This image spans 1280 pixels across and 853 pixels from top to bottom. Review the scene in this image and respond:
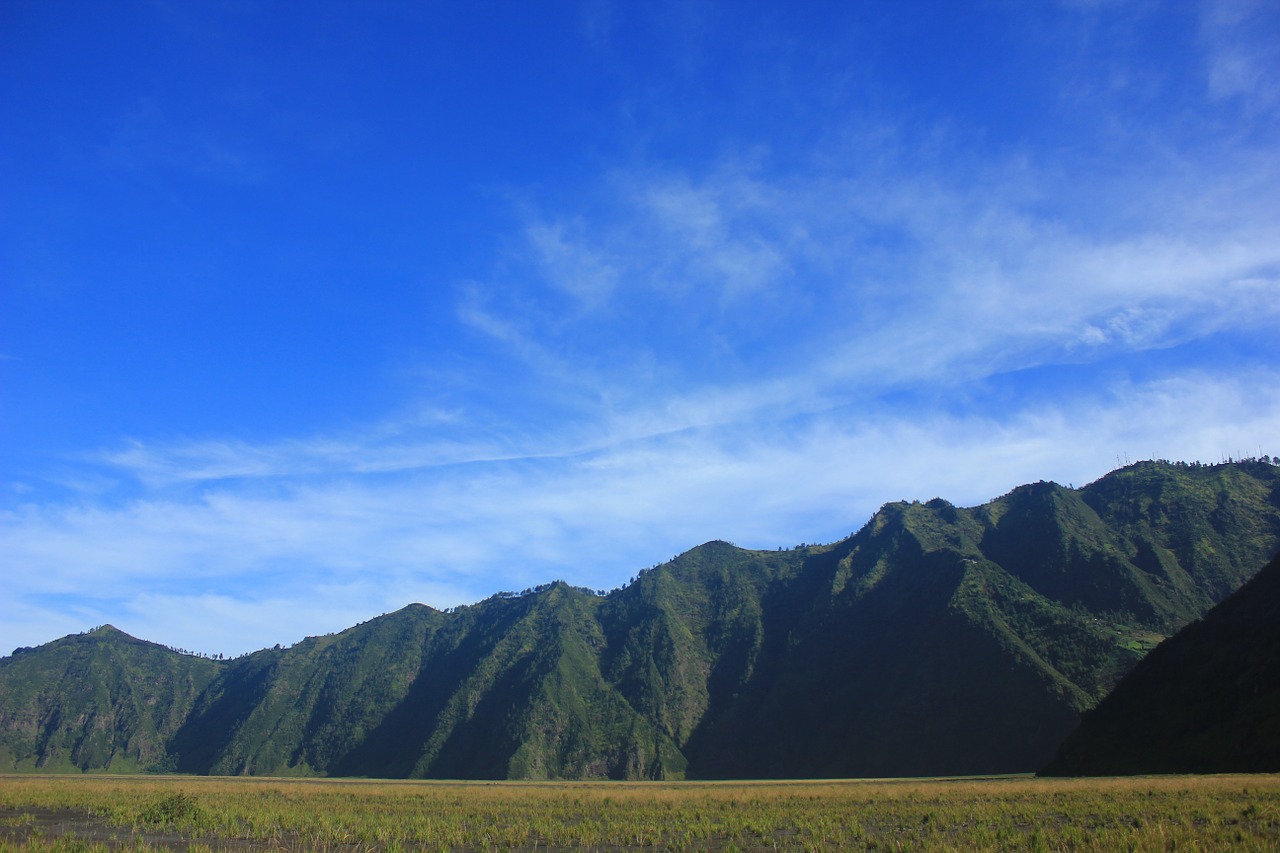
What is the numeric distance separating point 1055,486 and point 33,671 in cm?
23335

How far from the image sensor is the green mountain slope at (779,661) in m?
101

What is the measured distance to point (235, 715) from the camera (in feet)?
550

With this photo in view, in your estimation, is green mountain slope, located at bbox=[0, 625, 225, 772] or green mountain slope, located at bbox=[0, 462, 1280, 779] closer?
green mountain slope, located at bbox=[0, 462, 1280, 779]

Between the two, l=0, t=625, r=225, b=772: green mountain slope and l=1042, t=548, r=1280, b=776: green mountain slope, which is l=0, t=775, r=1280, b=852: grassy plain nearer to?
l=1042, t=548, r=1280, b=776: green mountain slope

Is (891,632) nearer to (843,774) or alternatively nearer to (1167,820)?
(843,774)

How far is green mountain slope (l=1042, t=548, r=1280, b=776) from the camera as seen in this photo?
47.4 m

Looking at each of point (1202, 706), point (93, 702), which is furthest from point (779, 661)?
point (93, 702)

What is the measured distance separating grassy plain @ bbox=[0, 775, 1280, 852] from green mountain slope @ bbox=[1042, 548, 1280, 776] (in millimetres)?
17133

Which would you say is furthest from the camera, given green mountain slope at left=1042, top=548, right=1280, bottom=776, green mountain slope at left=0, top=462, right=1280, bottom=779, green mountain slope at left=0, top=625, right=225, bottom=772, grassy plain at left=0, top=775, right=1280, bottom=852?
green mountain slope at left=0, top=625, right=225, bottom=772

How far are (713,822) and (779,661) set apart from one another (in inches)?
4572

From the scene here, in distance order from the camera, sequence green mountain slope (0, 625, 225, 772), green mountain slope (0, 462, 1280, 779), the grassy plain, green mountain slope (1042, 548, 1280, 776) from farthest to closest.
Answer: green mountain slope (0, 625, 225, 772) → green mountain slope (0, 462, 1280, 779) → green mountain slope (1042, 548, 1280, 776) → the grassy plain

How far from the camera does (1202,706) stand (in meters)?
54.4

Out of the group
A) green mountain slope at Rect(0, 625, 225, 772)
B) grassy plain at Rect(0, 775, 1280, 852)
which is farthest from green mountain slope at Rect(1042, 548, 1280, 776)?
green mountain slope at Rect(0, 625, 225, 772)

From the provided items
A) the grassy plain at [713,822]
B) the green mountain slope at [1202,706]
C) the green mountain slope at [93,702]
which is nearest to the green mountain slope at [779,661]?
the green mountain slope at [93,702]
